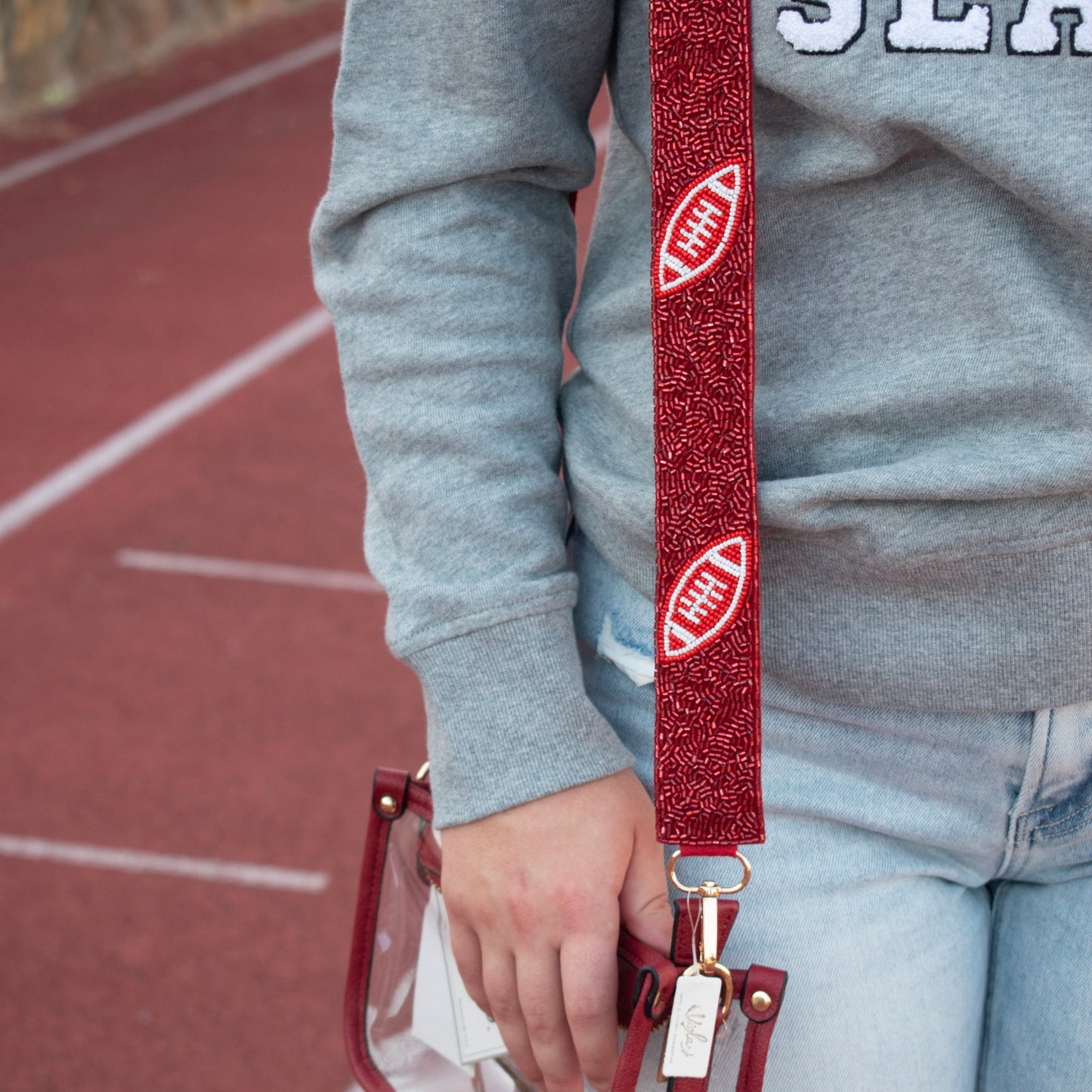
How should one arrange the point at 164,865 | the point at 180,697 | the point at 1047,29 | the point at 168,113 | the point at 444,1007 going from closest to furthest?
the point at 1047,29 < the point at 444,1007 < the point at 164,865 < the point at 180,697 < the point at 168,113

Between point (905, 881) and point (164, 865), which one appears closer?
point (905, 881)

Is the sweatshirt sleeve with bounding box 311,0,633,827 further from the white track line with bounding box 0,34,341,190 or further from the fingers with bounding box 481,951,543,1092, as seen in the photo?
the white track line with bounding box 0,34,341,190

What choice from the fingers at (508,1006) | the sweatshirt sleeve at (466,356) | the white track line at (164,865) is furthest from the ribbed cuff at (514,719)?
the white track line at (164,865)

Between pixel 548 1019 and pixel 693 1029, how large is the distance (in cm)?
12

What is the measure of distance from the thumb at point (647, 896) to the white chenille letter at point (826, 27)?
21.8 inches

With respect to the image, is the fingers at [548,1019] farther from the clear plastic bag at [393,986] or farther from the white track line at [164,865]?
the white track line at [164,865]

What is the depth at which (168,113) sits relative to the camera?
A: 11.5 m

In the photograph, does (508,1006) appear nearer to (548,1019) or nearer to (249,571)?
(548,1019)

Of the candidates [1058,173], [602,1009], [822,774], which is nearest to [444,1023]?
[602,1009]

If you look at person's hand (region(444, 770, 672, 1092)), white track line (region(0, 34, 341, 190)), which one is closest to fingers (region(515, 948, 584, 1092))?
person's hand (region(444, 770, 672, 1092))

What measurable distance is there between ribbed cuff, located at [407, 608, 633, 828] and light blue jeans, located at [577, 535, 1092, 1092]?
0.43 ft

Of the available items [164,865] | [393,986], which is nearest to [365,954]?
[393,986]

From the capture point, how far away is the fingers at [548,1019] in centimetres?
108

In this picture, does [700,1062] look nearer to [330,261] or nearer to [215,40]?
[330,261]
